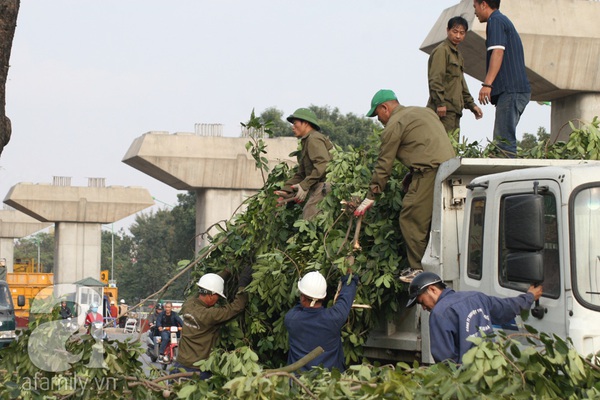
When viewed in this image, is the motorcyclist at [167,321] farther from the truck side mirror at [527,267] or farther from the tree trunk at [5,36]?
the truck side mirror at [527,267]

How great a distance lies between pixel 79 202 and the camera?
51.2 meters

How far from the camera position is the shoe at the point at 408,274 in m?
7.04

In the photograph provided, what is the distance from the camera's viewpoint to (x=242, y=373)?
590 cm

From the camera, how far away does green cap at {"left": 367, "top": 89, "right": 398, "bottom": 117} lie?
811cm

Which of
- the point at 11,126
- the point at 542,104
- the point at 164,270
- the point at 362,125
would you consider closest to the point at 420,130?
the point at 11,126

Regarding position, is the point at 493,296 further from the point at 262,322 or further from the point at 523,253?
the point at 262,322

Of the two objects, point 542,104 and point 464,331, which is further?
point 542,104

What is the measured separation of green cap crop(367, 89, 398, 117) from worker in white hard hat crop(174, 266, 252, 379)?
170 centimetres

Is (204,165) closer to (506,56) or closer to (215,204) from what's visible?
(215,204)

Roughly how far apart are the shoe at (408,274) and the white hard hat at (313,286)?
521 mm

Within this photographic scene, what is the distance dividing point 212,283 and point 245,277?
271 millimetres

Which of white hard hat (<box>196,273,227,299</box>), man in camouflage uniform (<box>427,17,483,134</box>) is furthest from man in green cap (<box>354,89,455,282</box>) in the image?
white hard hat (<box>196,273,227,299</box>)

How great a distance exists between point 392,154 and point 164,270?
88.6 m

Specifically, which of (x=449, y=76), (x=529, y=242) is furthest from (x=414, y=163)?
(x=449, y=76)
